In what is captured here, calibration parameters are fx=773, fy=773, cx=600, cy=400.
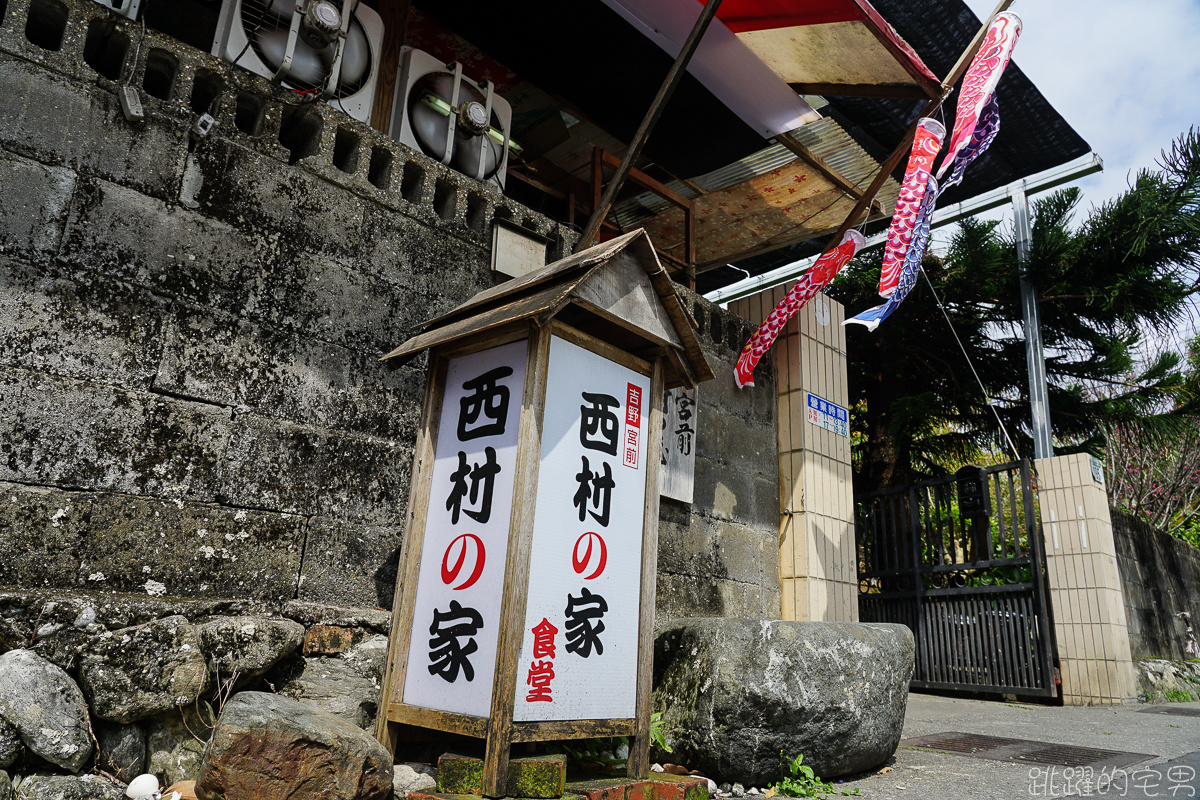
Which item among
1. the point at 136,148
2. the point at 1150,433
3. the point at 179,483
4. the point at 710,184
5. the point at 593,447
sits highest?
the point at 710,184

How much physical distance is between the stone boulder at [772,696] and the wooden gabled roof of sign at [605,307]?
139 cm

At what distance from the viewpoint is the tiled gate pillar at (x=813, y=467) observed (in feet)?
22.0

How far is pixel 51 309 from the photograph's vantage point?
130 inches

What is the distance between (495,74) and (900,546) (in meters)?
7.40

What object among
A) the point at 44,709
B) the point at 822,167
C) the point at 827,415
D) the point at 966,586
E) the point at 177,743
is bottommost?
the point at 177,743

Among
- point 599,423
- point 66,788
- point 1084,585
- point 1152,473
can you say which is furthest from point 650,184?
point 1152,473

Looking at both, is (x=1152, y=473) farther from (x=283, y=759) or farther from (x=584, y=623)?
(x=283, y=759)

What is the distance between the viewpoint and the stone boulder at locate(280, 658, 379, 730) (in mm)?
3525

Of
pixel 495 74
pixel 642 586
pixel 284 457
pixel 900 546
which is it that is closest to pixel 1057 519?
pixel 900 546

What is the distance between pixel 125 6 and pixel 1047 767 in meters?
6.49

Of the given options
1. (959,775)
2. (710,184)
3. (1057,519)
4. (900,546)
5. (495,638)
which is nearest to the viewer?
(495,638)

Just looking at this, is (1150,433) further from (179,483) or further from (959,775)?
(179,483)

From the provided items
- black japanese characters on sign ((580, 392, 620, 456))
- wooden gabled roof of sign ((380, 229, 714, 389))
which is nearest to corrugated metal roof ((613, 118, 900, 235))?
wooden gabled roof of sign ((380, 229, 714, 389))

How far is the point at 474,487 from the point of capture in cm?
333
